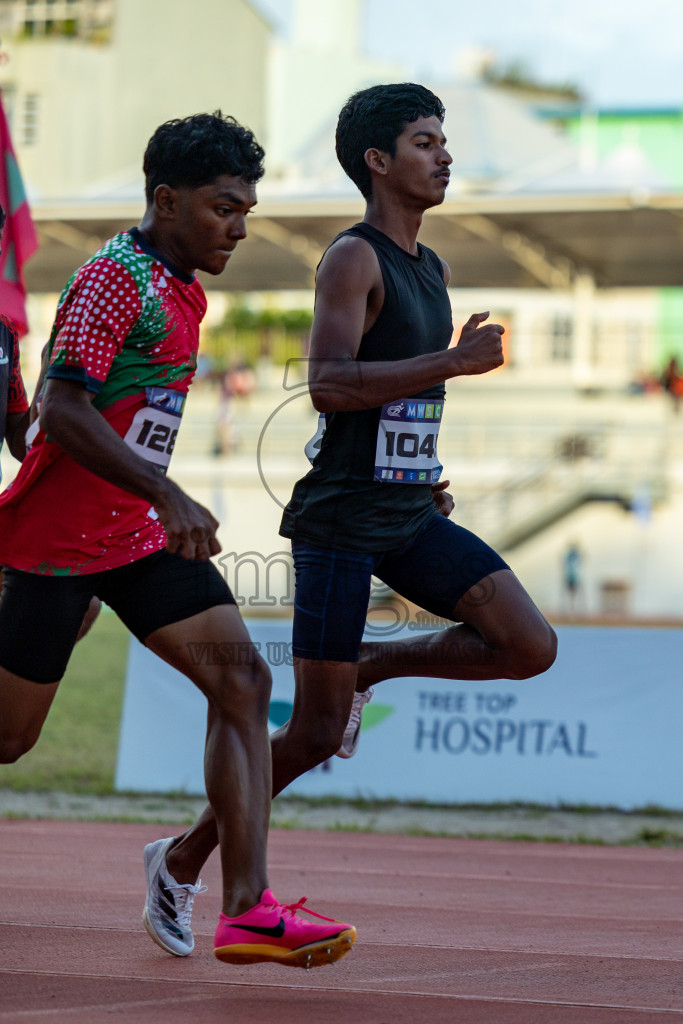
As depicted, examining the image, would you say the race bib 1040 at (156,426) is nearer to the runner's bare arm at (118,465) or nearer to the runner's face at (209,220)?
the runner's bare arm at (118,465)

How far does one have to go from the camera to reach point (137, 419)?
3.55 metres

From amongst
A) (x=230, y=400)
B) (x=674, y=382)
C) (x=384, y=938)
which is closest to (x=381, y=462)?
(x=384, y=938)

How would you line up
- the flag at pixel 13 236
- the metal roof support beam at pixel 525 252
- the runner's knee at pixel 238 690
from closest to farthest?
the runner's knee at pixel 238 690 → the flag at pixel 13 236 → the metal roof support beam at pixel 525 252

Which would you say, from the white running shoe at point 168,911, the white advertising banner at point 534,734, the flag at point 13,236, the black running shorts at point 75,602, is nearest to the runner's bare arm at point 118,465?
the black running shorts at point 75,602

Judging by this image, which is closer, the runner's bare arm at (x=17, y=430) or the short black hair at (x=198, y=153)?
the short black hair at (x=198, y=153)

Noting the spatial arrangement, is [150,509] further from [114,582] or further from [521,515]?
[521,515]

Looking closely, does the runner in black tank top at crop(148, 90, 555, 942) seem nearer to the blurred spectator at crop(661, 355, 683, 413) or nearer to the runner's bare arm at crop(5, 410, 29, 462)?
the runner's bare arm at crop(5, 410, 29, 462)

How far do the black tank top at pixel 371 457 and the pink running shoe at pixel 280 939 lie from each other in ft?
3.55

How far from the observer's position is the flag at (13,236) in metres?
9.62

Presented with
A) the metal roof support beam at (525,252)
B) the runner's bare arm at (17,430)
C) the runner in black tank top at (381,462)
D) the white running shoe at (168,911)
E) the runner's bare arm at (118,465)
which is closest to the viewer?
the runner's bare arm at (118,465)

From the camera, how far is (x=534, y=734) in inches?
318

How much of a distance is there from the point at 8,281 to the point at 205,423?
1545 centimetres

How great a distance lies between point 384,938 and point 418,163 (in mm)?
2471

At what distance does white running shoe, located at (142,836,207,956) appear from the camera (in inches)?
151
